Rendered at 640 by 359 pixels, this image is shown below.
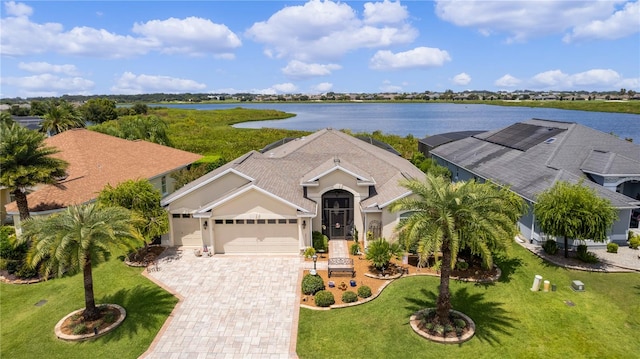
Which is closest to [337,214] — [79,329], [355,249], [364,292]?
[355,249]

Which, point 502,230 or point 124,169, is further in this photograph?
point 124,169

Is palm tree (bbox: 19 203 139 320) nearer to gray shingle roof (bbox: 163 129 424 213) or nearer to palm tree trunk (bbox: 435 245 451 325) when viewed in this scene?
gray shingle roof (bbox: 163 129 424 213)

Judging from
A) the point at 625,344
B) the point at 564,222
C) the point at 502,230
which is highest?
the point at 502,230

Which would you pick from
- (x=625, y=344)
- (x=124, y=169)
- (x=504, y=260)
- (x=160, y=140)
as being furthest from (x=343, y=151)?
(x=160, y=140)

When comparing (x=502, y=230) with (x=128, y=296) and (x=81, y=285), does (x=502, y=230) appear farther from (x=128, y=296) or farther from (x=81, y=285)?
(x=81, y=285)

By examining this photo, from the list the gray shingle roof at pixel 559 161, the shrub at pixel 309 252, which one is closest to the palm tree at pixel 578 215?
the gray shingle roof at pixel 559 161

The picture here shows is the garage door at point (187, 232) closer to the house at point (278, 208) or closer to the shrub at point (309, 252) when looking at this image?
the house at point (278, 208)

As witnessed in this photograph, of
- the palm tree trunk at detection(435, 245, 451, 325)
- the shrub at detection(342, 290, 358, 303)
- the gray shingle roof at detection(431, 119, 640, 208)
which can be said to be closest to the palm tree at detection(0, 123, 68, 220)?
the shrub at detection(342, 290, 358, 303)
